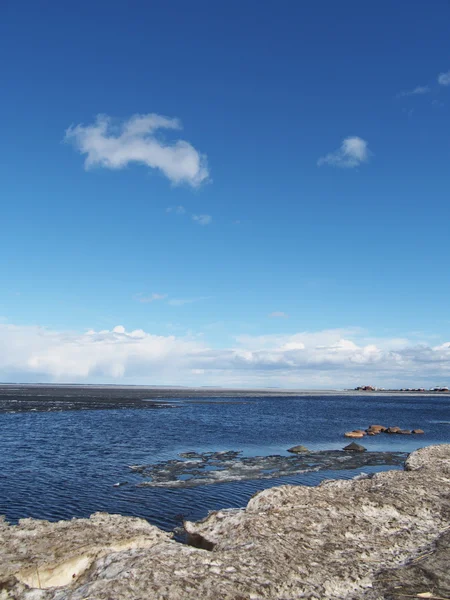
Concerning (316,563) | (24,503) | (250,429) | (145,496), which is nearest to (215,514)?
(316,563)

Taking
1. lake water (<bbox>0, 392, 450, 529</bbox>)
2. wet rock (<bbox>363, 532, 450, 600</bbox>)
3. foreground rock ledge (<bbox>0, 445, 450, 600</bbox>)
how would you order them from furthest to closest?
lake water (<bbox>0, 392, 450, 529</bbox>) → wet rock (<bbox>363, 532, 450, 600</bbox>) → foreground rock ledge (<bbox>0, 445, 450, 600</bbox>)

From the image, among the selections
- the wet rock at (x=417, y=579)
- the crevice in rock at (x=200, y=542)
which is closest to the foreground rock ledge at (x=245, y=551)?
the crevice in rock at (x=200, y=542)

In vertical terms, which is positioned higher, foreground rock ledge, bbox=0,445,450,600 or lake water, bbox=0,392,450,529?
foreground rock ledge, bbox=0,445,450,600

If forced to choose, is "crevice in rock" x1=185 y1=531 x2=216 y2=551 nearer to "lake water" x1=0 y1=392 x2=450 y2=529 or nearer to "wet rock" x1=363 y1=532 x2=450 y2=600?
"wet rock" x1=363 y1=532 x2=450 y2=600

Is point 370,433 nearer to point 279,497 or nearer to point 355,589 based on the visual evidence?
point 279,497

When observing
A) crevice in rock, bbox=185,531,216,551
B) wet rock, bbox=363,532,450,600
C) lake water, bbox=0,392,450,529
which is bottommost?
lake water, bbox=0,392,450,529

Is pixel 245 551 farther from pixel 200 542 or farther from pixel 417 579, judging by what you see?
pixel 417 579

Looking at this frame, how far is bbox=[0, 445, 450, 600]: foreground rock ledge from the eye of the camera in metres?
10.7

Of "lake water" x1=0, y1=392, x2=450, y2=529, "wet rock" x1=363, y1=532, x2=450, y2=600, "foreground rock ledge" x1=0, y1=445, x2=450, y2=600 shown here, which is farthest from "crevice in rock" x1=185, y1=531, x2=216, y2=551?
"lake water" x1=0, y1=392, x2=450, y2=529

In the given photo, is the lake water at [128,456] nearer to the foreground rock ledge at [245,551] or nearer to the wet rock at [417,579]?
the foreground rock ledge at [245,551]

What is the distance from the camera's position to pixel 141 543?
1393 cm

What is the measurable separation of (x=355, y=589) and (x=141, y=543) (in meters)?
6.59

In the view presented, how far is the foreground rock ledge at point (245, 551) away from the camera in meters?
10.7

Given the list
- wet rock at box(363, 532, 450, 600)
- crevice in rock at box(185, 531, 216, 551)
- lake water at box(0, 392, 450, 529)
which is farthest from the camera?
lake water at box(0, 392, 450, 529)
